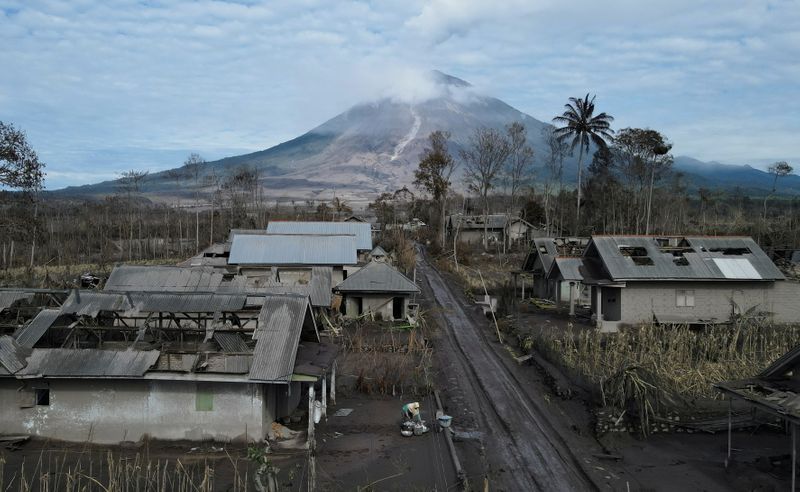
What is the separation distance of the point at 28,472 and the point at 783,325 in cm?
2881

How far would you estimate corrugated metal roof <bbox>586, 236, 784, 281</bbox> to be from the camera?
94.5 feet

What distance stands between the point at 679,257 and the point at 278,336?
69.7 ft

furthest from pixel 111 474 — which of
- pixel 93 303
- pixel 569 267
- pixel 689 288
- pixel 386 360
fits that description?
pixel 569 267

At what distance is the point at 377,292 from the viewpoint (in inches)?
1277

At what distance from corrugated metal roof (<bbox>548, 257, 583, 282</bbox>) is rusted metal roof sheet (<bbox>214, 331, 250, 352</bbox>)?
2154 centimetres

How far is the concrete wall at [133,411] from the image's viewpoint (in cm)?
1575

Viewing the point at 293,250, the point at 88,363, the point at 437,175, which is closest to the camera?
the point at 88,363

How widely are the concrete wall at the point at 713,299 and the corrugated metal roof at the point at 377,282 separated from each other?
10.5 metres

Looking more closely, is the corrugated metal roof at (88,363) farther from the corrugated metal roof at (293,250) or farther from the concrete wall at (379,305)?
the corrugated metal roof at (293,250)

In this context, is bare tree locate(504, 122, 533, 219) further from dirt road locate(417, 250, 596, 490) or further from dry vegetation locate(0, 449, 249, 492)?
dry vegetation locate(0, 449, 249, 492)

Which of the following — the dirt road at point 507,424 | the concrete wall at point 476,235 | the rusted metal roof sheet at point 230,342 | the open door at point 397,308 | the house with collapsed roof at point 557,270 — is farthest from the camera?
the concrete wall at point 476,235

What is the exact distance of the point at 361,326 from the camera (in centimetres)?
3114

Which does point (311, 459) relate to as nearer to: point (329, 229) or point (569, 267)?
point (569, 267)

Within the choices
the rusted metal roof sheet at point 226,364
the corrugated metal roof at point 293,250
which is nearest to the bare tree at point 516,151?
the corrugated metal roof at point 293,250
